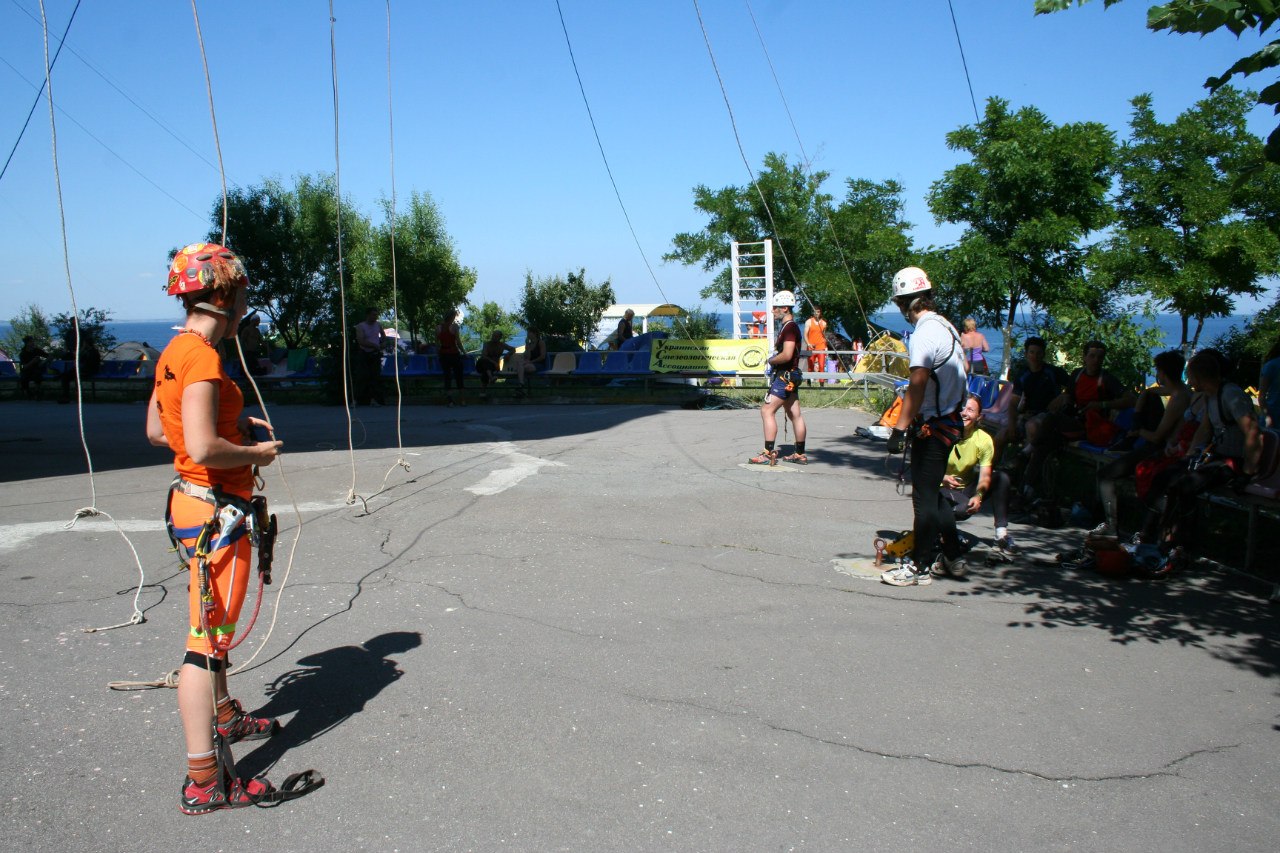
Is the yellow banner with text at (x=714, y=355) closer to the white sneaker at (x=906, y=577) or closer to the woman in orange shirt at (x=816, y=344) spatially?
the woman in orange shirt at (x=816, y=344)

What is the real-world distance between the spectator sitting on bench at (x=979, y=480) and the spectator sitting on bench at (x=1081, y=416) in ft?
5.67

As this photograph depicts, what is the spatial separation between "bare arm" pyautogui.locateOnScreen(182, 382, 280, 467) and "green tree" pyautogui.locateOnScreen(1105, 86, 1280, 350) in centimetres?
2759

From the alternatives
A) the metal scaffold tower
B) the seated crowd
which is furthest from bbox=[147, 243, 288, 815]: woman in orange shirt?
the metal scaffold tower

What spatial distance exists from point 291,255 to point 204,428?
105ft

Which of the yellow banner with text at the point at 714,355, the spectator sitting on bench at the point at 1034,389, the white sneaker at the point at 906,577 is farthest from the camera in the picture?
the yellow banner with text at the point at 714,355

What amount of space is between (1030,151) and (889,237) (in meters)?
5.05

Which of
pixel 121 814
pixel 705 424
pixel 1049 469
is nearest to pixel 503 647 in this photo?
pixel 121 814

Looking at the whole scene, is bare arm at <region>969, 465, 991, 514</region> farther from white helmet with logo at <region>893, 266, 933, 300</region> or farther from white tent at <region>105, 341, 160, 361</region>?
white tent at <region>105, 341, 160, 361</region>

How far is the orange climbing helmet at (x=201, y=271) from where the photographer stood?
10.7 feet

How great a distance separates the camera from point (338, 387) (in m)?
18.2

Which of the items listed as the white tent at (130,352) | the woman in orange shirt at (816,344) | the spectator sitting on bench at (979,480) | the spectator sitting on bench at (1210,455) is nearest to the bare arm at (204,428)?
the spectator sitting on bench at (979,480)

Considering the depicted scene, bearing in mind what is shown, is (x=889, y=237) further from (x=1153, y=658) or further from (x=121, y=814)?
(x=121, y=814)

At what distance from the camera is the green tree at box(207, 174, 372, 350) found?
3173cm

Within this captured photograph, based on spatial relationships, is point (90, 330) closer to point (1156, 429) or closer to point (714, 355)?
point (714, 355)
